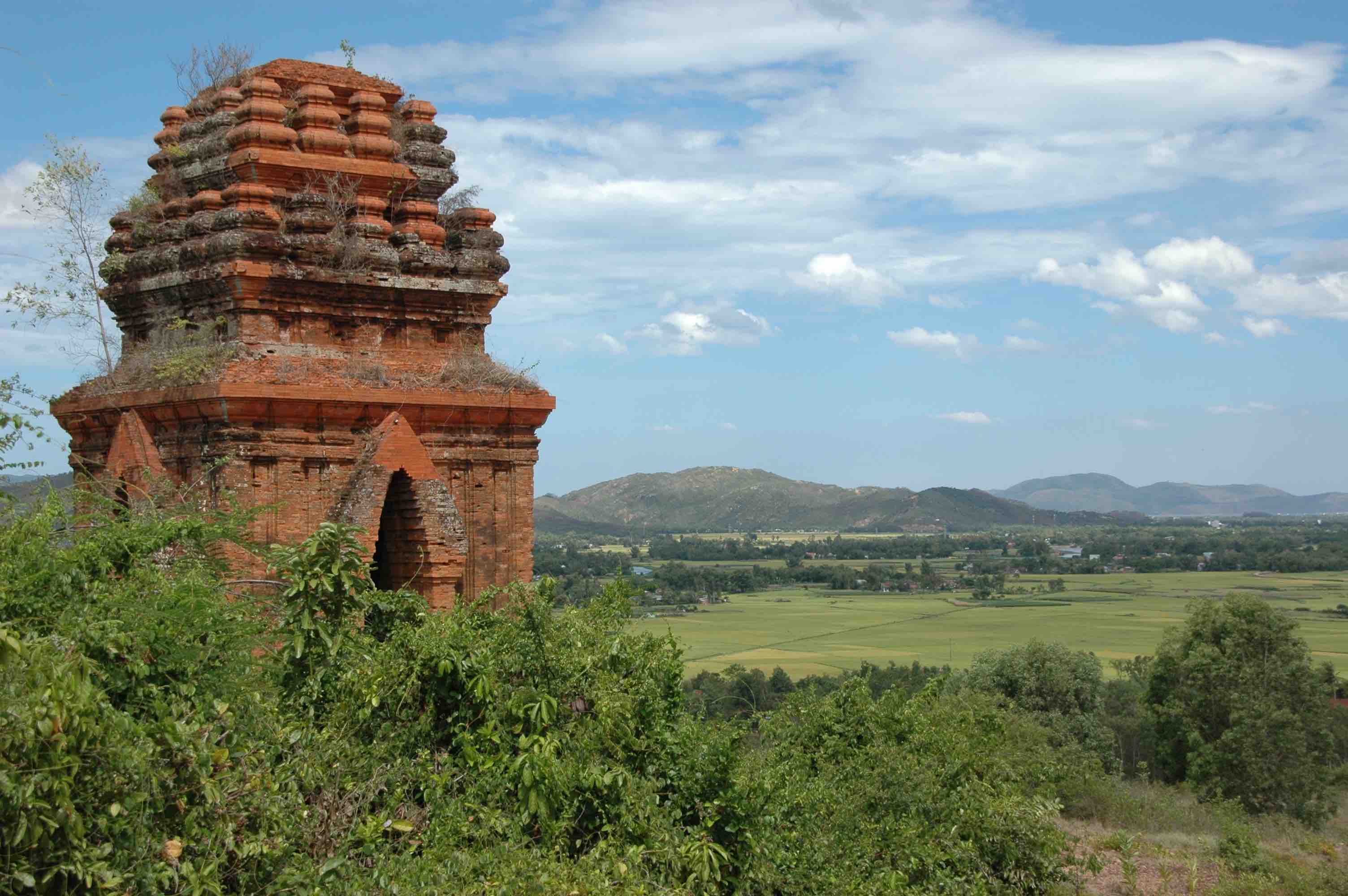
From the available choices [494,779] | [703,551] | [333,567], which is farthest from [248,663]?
[703,551]

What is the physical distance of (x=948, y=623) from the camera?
275 feet

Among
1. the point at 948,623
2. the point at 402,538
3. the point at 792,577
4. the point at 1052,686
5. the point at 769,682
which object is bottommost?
the point at 948,623

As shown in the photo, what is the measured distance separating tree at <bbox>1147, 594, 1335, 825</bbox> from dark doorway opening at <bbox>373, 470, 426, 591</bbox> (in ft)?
90.5

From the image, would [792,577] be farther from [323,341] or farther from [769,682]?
[323,341]

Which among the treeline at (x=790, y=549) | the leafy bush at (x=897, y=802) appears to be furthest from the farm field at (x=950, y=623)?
the treeline at (x=790, y=549)

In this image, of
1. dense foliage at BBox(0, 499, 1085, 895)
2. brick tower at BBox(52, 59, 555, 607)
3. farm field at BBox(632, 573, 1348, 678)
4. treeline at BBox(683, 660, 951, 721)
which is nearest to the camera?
dense foliage at BBox(0, 499, 1085, 895)

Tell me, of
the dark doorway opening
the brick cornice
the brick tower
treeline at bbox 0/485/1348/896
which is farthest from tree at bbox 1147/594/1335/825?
the dark doorway opening

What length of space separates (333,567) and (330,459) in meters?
3.57

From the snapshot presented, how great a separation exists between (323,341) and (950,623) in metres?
77.4

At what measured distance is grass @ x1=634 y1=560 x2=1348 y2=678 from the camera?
61.6 m

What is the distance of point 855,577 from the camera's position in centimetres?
12825

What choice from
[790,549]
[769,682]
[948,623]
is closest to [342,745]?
[769,682]

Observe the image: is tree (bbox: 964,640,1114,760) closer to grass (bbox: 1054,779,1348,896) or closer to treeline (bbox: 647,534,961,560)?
grass (bbox: 1054,779,1348,896)

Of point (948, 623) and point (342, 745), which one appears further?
point (948, 623)
